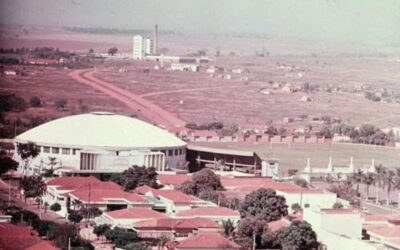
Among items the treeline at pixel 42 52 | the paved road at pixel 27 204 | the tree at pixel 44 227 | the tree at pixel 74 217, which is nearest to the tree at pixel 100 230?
the tree at pixel 44 227

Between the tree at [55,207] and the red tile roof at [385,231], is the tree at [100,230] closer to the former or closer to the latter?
the tree at [55,207]

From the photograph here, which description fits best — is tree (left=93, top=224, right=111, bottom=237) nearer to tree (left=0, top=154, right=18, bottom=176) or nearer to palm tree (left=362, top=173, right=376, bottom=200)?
tree (left=0, top=154, right=18, bottom=176)

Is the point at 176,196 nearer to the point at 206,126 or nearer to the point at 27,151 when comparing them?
the point at 27,151

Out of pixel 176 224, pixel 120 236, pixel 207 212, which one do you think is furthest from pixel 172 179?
pixel 120 236

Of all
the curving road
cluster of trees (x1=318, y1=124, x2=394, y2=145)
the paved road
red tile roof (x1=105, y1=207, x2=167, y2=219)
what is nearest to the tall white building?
the curving road

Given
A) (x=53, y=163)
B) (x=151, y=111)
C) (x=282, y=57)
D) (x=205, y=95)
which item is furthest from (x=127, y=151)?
(x=282, y=57)
